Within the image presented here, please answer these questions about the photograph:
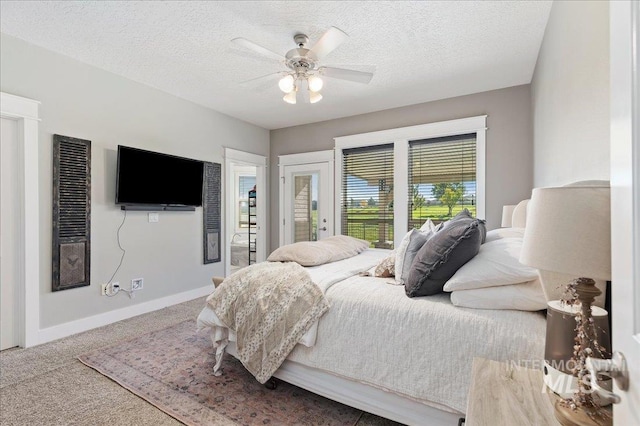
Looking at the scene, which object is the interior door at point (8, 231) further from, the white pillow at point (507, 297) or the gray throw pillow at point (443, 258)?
the white pillow at point (507, 297)

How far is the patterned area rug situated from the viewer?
70.6 inches

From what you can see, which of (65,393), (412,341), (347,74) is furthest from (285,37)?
(65,393)

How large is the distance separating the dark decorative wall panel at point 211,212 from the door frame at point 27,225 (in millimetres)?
1823

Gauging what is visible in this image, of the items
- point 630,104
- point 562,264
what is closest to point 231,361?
point 562,264

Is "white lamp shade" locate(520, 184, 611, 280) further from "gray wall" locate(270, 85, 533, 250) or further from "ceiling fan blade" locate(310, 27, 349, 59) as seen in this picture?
"gray wall" locate(270, 85, 533, 250)

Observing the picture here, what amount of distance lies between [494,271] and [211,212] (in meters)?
3.79

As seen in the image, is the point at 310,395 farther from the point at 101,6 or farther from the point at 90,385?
the point at 101,6

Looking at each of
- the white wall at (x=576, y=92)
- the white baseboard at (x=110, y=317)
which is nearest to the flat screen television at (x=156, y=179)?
the white baseboard at (x=110, y=317)

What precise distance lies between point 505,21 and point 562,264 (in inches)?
96.9

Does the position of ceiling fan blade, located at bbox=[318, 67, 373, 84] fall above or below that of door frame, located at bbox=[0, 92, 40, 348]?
above

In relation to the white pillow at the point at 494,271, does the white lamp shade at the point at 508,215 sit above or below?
above

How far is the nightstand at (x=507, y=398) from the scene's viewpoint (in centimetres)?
85

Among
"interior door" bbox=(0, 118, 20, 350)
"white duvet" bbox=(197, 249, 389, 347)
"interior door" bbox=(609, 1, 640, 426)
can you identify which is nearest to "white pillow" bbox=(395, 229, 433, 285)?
"white duvet" bbox=(197, 249, 389, 347)

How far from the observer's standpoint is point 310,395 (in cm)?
200
